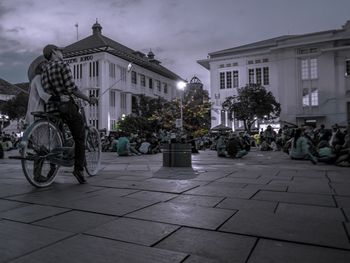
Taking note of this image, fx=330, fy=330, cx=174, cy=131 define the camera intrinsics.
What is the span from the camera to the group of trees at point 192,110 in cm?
3338

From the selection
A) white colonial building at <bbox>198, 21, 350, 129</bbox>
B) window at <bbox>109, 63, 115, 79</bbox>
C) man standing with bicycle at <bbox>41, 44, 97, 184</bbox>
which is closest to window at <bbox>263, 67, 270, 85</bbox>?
white colonial building at <bbox>198, 21, 350, 129</bbox>

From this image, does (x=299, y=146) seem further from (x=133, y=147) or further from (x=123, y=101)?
(x=123, y=101)

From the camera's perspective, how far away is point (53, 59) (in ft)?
14.6

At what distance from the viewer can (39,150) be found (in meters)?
4.05

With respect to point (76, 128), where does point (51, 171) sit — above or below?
below

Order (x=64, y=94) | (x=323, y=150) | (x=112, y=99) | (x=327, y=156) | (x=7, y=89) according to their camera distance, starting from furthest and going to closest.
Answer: (x=7, y=89) → (x=112, y=99) → (x=323, y=150) → (x=327, y=156) → (x=64, y=94)

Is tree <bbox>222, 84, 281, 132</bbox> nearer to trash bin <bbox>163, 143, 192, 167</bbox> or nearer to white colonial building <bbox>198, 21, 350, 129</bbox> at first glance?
white colonial building <bbox>198, 21, 350, 129</bbox>

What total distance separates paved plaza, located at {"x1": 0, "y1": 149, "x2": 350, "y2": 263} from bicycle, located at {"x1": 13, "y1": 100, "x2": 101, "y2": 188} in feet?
0.90

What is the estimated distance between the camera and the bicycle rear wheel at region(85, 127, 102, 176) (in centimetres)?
520

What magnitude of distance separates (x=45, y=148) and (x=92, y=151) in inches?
48.8

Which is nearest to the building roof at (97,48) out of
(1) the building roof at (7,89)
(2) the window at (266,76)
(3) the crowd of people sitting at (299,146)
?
(2) the window at (266,76)

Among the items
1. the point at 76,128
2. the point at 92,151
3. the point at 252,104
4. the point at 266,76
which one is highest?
the point at 266,76

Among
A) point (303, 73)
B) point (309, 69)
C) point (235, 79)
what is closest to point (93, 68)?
point (235, 79)

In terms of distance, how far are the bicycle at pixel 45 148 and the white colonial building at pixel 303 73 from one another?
3466cm
